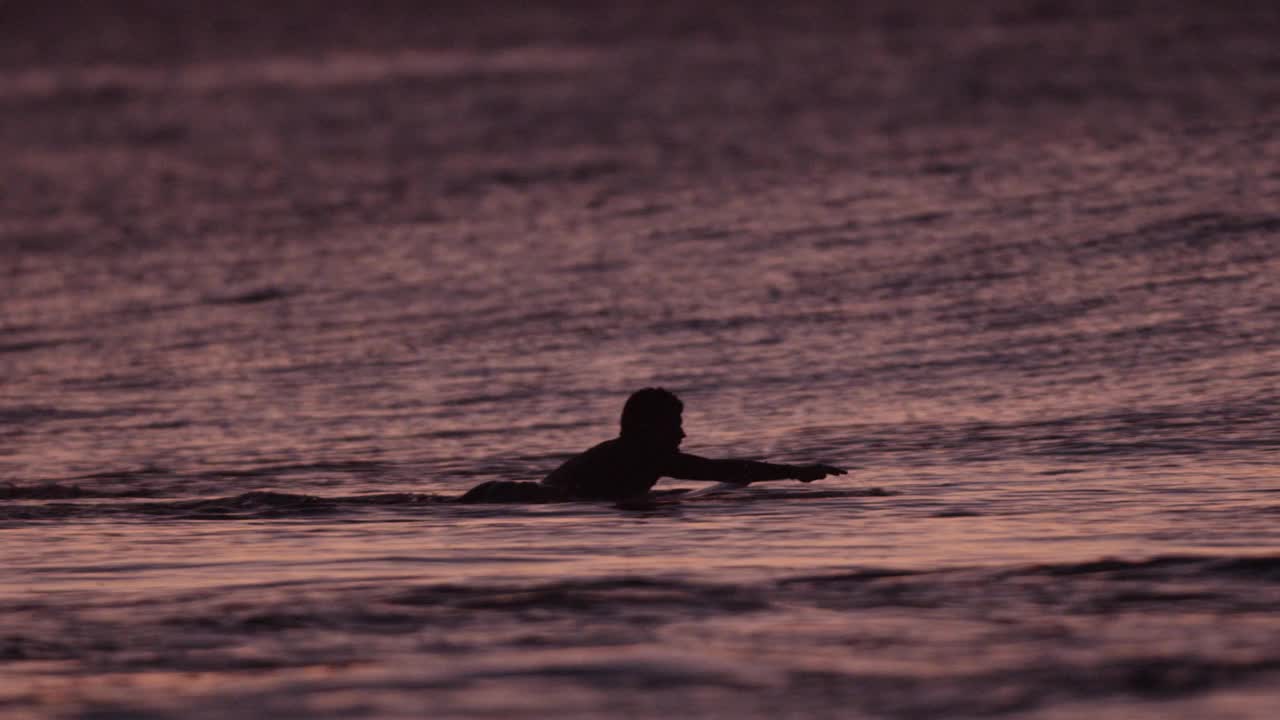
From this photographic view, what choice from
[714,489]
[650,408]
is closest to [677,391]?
[714,489]

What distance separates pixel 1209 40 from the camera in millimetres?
67188

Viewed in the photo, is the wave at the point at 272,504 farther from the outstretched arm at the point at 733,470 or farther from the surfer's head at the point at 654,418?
the surfer's head at the point at 654,418

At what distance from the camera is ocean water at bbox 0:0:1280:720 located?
10.8 metres

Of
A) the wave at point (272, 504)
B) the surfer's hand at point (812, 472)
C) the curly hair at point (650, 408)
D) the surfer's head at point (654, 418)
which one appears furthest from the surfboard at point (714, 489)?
the curly hair at point (650, 408)

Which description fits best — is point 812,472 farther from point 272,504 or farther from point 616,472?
point 272,504

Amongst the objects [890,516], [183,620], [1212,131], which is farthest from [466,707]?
[1212,131]

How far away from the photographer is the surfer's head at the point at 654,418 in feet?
56.7

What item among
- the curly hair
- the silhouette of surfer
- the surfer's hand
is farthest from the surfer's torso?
the surfer's hand

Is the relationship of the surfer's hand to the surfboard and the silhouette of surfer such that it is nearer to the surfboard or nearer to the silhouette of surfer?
the silhouette of surfer

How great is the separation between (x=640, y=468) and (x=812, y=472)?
4.70 feet

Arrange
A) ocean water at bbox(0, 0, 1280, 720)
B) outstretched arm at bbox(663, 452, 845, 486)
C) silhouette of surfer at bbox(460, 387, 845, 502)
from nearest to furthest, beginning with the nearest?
ocean water at bbox(0, 0, 1280, 720) → outstretched arm at bbox(663, 452, 845, 486) → silhouette of surfer at bbox(460, 387, 845, 502)

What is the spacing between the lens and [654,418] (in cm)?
1728

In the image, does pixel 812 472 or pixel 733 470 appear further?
pixel 733 470

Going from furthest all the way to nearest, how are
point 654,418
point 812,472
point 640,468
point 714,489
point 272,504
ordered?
point 714,489
point 272,504
point 640,468
point 654,418
point 812,472
